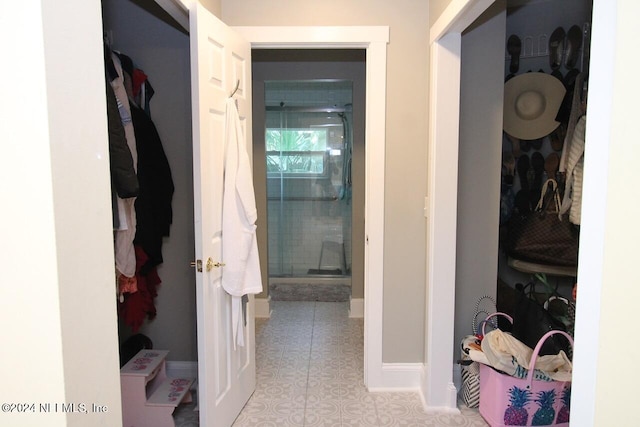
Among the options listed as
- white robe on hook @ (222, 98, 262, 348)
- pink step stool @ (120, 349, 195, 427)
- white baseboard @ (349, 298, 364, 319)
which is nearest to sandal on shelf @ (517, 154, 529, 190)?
white baseboard @ (349, 298, 364, 319)

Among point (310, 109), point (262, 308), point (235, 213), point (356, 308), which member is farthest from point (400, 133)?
point (310, 109)

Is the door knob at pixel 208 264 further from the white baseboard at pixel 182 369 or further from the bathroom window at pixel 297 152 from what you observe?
the bathroom window at pixel 297 152

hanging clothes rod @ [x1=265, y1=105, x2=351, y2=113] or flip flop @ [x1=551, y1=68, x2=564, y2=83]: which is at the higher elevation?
flip flop @ [x1=551, y1=68, x2=564, y2=83]

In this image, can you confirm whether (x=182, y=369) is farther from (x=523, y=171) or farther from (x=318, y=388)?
(x=523, y=171)

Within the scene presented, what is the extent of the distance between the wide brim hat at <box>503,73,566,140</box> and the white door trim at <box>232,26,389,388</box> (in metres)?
1.26

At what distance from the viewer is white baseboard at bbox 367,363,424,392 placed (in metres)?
2.79

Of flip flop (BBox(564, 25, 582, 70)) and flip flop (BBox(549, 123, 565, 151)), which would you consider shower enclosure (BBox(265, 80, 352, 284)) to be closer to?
flip flop (BBox(549, 123, 565, 151))

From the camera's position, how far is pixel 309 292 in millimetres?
4828

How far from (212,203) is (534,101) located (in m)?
2.57

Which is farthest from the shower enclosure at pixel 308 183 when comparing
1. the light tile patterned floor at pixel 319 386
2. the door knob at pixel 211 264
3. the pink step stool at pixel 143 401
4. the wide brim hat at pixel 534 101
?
the door knob at pixel 211 264

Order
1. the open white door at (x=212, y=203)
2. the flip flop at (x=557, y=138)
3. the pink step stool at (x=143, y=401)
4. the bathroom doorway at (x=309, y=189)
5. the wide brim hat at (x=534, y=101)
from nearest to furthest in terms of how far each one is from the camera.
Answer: the open white door at (x=212, y=203) < the pink step stool at (x=143, y=401) < the wide brim hat at (x=534, y=101) < the flip flop at (x=557, y=138) < the bathroom doorway at (x=309, y=189)

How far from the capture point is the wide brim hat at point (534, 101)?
11.0 feet

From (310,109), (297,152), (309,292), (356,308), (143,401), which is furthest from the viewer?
(297,152)

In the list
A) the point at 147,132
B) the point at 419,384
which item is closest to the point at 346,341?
the point at 419,384
